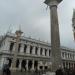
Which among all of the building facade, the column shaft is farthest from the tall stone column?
the building facade

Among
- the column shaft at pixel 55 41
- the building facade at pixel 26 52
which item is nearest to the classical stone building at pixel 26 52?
the building facade at pixel 26 52

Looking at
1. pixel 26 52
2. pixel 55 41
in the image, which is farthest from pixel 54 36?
pixel 26 52

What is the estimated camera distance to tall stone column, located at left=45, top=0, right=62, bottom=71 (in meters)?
17.8

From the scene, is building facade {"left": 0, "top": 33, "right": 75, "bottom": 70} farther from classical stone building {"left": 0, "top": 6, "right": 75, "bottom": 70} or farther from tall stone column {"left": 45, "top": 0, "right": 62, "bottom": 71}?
tall stone column {"left": 45, "top": 0, "right": 62, "bottom": 71}

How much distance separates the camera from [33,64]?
42.9 m

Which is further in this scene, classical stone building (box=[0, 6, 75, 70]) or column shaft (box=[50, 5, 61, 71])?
classical stone building (box=[0, 6, 75, 70])

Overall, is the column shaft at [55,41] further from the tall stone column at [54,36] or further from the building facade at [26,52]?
the building facade at [26,52]

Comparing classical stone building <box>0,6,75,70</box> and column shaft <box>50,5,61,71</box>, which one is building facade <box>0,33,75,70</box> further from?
column shaft <box>50,5,61,71</box>

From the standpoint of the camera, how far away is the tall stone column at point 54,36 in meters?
17.8

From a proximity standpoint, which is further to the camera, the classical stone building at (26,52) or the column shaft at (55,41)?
the classical stone building at (26,52)

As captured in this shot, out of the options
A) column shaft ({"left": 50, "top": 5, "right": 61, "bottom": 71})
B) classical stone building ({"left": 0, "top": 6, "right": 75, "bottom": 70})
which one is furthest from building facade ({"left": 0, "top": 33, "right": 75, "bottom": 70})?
column shaft ({"left": 50, "top": 5, "right": 61, "bottom": 71})

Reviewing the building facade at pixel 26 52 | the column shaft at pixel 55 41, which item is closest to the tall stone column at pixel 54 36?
the column shaft at pixel 55 41

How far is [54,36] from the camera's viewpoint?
737 inches

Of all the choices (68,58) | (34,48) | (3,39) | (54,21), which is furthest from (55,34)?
(68,58)
